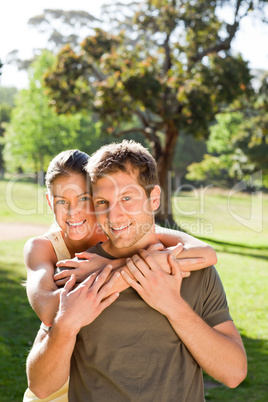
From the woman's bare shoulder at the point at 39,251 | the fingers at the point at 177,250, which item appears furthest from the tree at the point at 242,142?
the fingers at the point at 177,250

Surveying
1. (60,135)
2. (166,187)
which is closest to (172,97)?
(166,187)

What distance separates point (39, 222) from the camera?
857 inches

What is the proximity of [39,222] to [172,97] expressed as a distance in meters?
8.45

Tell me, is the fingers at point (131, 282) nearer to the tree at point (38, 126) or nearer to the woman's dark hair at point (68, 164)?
the woman's dark hair at point (68, 164)

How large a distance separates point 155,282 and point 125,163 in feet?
1.69

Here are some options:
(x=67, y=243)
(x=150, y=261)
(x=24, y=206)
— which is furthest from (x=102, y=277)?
(x=24, y=206)

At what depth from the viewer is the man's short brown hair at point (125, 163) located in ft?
6.63

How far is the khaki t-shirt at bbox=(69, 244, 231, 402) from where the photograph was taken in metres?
1.82

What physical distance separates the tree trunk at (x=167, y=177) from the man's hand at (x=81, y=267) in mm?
16498

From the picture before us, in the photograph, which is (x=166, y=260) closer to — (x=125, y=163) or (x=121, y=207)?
(x=121, y=207)

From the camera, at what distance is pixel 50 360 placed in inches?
72.8

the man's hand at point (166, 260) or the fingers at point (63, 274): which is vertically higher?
the man's hand at point (166, 260)

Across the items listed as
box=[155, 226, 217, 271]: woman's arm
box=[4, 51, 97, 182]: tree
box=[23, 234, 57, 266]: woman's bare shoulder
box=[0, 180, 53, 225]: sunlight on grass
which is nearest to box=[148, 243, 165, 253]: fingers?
box=[155, 226, 217, 271]: woman's arm

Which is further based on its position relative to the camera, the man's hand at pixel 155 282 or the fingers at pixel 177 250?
the fingers at pixel 177 250
